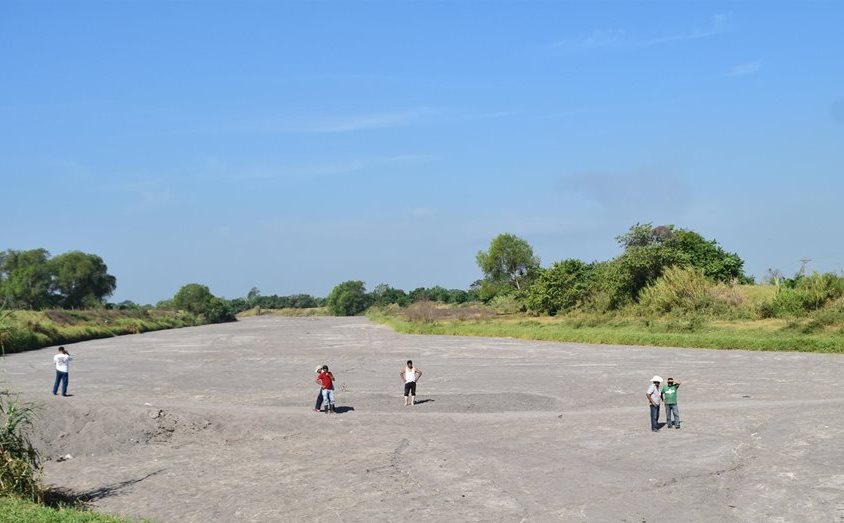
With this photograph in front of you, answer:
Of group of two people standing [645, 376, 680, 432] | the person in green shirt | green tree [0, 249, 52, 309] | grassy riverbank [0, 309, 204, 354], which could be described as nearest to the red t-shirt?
group of two people standing [645, 376, 680, 432]

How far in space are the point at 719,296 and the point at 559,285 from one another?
16992 mm

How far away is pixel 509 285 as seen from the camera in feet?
279

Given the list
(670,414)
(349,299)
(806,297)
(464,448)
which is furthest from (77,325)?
(349,299)

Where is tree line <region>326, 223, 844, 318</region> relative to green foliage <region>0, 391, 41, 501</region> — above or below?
above

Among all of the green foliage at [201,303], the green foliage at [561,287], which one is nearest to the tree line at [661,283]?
the green foliage at [561,287]

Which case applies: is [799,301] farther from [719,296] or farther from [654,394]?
[654,394]

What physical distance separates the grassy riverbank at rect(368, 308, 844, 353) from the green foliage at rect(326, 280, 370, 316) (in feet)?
313

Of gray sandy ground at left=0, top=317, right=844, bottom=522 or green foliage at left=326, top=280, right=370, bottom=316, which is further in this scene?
green foliage at left=326, top=280, right=370, bottom=316

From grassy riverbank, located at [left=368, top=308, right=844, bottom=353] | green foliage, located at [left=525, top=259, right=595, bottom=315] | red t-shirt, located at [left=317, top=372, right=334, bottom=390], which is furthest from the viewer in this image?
green foliage, located at [left=525, top=259, right=595, bottom=315]

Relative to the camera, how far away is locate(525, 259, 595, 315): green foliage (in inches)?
2436

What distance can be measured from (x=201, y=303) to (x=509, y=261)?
67.8 m

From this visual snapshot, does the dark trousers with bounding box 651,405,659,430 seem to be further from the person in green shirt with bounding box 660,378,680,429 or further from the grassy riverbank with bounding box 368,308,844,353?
the grassy riverbank with bounding box 368,308,844,353

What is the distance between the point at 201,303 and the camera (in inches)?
5290

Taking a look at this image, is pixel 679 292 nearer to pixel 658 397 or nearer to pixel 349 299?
pixel 658 397
